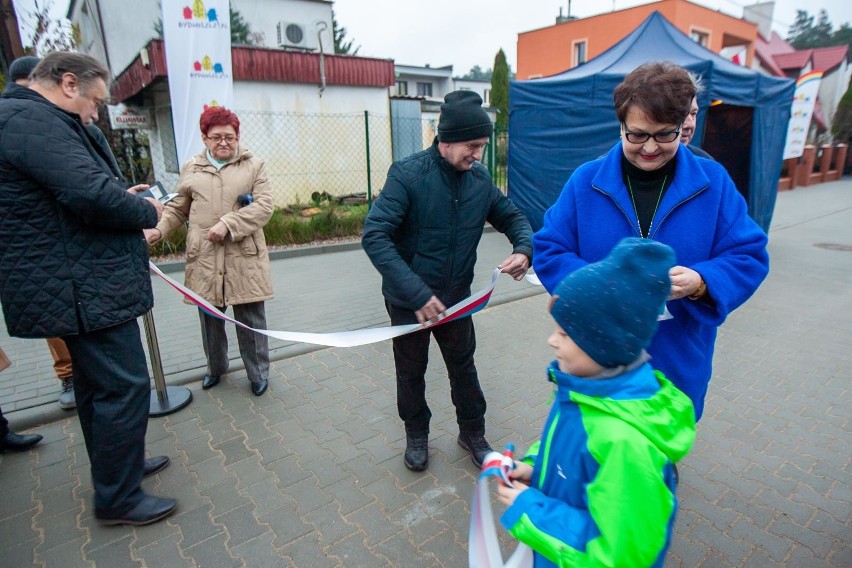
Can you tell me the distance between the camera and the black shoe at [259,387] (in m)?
3.83

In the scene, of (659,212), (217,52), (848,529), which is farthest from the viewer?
(217,52)

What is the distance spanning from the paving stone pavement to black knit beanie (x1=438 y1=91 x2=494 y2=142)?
1.81m

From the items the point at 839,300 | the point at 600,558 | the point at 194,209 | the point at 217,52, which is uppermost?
the point at 217,52

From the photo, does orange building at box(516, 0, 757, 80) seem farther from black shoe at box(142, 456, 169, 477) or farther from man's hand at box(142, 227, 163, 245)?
black shoe at box(142, 456, 169, 477)

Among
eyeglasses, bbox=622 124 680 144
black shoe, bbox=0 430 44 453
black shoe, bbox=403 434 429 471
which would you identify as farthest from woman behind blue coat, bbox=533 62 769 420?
black shoe, bbox=0 430 44 453

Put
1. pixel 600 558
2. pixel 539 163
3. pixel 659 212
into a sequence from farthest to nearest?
pixel 539 163, pixel 659 212, pixel 600 558

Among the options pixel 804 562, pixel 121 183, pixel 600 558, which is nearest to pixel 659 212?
pixel 600 558

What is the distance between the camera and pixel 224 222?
11.1ft

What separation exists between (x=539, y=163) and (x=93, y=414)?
843 centimetres

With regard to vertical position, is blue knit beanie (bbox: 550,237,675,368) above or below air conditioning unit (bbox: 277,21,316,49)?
below

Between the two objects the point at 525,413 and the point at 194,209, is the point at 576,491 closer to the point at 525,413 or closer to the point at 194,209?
the point at 525,413

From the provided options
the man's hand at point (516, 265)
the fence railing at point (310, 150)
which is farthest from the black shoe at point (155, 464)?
the fence railing at point (310, 150)

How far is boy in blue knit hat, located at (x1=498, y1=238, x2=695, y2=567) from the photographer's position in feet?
3.65

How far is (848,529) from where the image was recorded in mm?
2463
